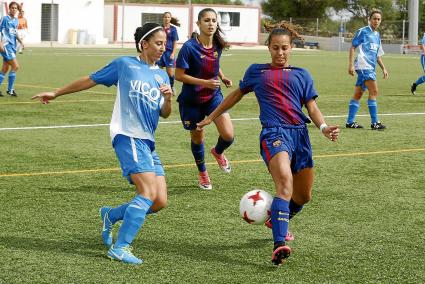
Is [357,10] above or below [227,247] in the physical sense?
above

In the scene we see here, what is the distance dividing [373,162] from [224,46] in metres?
2.92

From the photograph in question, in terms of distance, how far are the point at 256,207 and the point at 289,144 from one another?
21.0 inches

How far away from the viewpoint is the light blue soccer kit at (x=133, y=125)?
20.4 feet

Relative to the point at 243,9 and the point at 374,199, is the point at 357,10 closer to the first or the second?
the point at 243,9

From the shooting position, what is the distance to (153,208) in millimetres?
6484

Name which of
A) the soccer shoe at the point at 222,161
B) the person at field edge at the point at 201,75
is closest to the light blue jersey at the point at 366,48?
the soccer shoe at the point at 222,161

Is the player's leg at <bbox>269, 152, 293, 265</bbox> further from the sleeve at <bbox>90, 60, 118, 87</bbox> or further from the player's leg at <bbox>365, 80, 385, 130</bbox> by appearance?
the player's leg at <bbox>365, 80, 385, 130</bbox>

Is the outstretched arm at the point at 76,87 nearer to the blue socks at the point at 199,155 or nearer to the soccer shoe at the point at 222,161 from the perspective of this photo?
the blue socks at the point at 199,155

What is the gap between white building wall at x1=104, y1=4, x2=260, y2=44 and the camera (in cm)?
7156

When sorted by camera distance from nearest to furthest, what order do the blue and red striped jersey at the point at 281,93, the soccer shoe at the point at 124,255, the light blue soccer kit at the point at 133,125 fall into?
the soccer shoe at the point at 124,255 < the light blue soccer kit at the point at 133,125 < the blue and red striped jersey at the point at 281,93

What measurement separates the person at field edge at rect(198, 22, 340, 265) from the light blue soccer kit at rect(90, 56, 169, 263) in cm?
79

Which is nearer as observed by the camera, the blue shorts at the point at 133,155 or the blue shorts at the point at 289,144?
the blue shorts at the point at 133,155

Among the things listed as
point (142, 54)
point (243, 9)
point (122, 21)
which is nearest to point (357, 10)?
point (243, 9)

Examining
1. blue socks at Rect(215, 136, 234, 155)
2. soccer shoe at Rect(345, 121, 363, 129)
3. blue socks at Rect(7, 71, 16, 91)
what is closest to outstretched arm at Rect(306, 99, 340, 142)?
blue socks at Rect(215, 136, 234, 155)
